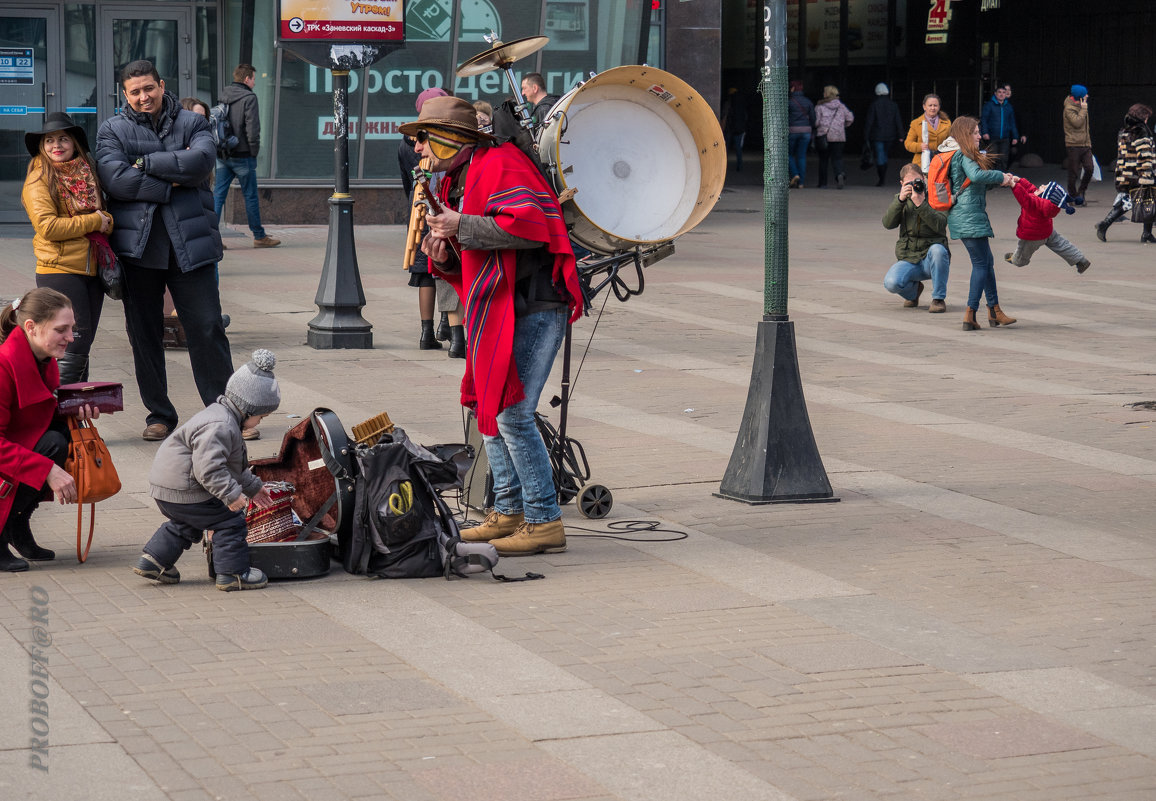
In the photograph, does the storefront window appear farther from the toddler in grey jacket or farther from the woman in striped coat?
the toddler in grey jacket

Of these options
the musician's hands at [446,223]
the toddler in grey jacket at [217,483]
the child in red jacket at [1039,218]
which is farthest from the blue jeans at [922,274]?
the toddler in grey jacket at [217,483]

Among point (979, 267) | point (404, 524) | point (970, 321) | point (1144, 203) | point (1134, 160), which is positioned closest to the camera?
point (404, 524)

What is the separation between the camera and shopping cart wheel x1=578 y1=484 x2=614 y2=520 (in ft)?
24.3

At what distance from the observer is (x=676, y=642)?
18.2 ft

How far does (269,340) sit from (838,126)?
2016 centimetres

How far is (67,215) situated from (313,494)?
3.00m

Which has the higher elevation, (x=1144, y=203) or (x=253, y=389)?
(x=1144, y=203)

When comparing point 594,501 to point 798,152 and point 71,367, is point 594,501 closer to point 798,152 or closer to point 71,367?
point 71,367

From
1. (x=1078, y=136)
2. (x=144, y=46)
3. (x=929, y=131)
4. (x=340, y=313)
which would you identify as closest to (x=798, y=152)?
(x=1078, y=136)

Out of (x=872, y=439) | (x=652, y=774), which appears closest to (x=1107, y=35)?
(x=872, y=439)

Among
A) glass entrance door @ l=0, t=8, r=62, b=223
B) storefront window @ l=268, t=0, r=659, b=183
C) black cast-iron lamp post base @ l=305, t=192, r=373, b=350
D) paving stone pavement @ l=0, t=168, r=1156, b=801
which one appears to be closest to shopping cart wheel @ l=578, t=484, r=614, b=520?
paving stone pavement @ l=0, t=168, r=1156, b=801

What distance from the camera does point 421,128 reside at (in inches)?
258

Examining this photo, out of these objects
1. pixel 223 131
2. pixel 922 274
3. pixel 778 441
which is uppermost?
pixel 223 131

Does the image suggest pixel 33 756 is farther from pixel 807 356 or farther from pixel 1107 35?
pixel 1107 35
